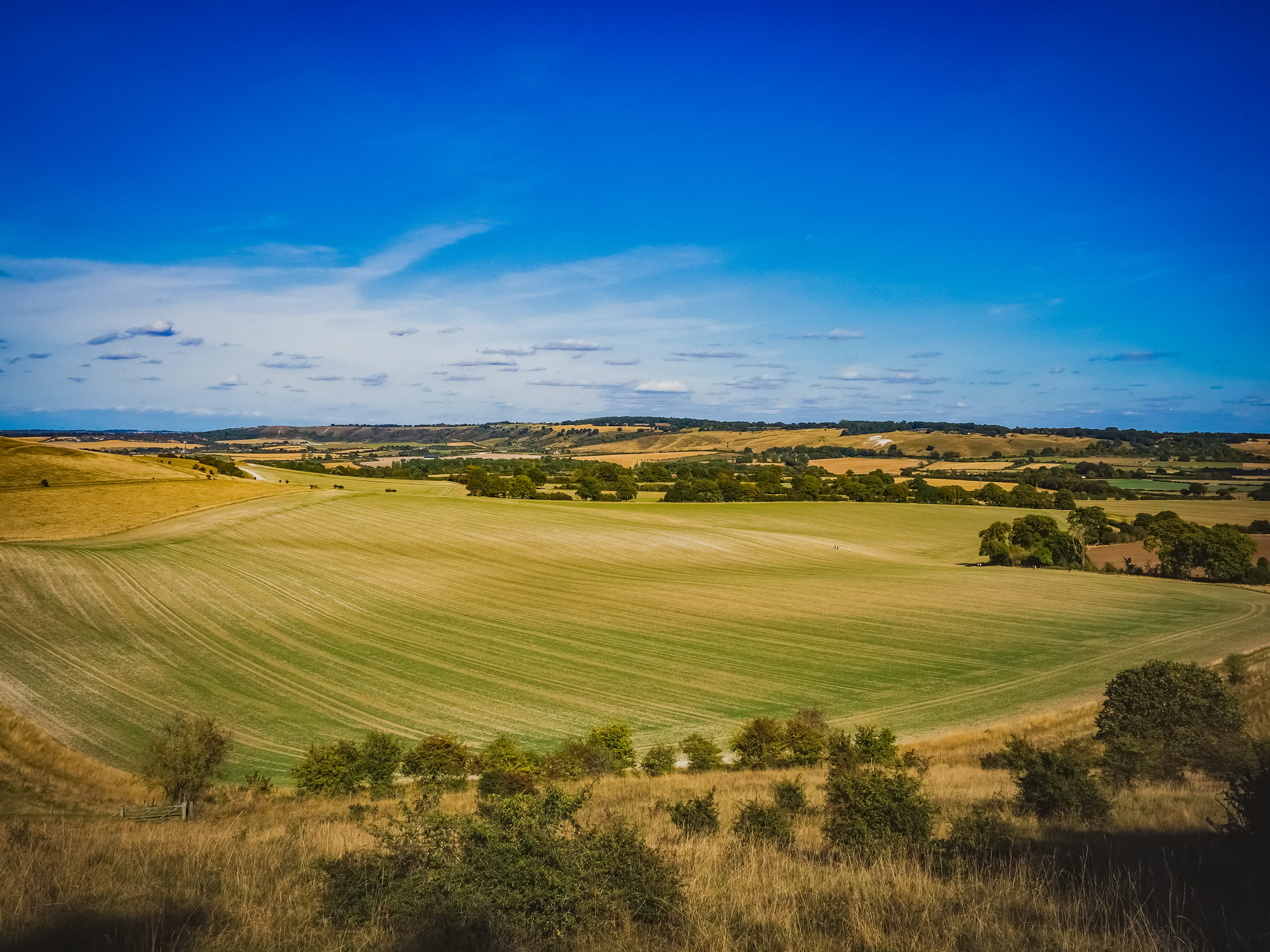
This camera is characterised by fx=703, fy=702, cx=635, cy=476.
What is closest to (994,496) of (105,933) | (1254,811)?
(1254,811)

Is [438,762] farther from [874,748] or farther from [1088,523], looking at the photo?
[1088,523]

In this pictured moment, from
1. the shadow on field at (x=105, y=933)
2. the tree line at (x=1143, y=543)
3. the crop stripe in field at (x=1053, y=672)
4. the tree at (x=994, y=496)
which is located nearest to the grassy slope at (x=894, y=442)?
the tree at (x=994, y=496)

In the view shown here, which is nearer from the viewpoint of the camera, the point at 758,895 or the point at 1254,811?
the point at 758,895

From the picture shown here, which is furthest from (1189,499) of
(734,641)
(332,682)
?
(332,682)

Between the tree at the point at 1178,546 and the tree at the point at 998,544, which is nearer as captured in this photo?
the tree at the point at 1178,546

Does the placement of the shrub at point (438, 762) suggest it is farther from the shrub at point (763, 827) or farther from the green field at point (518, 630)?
the shrub at point (763, 827)

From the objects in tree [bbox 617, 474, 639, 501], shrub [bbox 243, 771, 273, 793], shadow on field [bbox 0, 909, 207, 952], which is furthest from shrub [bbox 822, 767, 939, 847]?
tree [bbox 617, 474, 639, 501]
